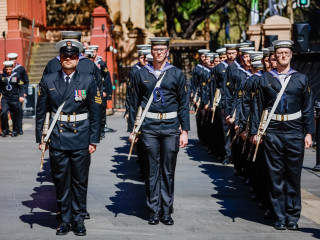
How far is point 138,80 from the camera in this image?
825 cm

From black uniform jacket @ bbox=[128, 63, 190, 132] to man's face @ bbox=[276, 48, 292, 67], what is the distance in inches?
47.0

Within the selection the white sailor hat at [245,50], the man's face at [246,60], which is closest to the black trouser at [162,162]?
the man's face at [246,60]

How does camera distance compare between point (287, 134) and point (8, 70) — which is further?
point (8, 70)

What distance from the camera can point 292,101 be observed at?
26.0 feet

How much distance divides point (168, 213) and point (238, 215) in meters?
1.07

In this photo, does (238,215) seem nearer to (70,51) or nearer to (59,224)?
(59,224)

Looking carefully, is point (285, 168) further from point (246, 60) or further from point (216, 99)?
point (216, 99)

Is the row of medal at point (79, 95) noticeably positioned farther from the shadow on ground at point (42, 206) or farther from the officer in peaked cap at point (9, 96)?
the officer in peaked cap at point (9, 96)

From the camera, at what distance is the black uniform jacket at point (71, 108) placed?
7.42 m

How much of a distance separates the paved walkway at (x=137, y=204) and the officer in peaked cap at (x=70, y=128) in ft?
1.14

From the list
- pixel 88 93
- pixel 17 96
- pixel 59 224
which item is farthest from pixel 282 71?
pixel 17 96

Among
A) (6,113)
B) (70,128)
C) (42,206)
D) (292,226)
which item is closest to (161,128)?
(70,128)

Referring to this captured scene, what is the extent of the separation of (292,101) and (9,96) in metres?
11.1

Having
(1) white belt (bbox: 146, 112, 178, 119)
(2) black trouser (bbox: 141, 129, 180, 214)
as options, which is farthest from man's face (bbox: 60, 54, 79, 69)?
(2) black trouser (bbox: 141, 129, 180, 214)
